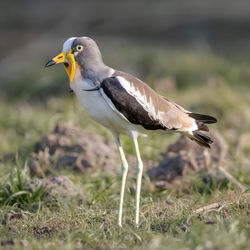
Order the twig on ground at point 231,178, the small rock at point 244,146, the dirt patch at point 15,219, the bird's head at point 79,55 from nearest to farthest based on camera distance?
the bird's head at point 79,55 < the dirt patch at point 15,219 < the twig on ground at point 231,178 < the small rock at point 244,146

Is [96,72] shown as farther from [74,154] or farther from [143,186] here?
[74,154]

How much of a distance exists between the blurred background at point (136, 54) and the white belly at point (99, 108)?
2.98 meters

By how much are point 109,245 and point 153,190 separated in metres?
2.06

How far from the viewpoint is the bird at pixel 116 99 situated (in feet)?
13.9

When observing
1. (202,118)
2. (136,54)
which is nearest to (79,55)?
(202,118)

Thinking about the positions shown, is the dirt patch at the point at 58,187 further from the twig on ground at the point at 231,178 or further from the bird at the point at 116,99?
the twig on ground at the point at 231,178

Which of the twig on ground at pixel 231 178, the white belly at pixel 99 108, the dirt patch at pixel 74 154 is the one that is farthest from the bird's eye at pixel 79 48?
the twig on ground at pixel 231 178

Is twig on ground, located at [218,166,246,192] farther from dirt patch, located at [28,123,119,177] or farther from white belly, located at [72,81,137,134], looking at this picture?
white belly, located at [72,81,137,134]

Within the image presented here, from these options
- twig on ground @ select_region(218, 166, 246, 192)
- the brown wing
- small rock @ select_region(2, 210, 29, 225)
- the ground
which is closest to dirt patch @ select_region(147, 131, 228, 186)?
the ground

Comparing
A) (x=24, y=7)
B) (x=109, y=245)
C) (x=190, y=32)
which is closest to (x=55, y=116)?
(x=109, y=245)

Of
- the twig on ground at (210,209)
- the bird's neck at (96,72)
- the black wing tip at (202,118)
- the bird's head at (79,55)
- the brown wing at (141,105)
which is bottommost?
the twig on ground at (210,209)

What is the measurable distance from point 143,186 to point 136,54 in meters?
5.74

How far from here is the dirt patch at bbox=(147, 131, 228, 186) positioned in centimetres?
588

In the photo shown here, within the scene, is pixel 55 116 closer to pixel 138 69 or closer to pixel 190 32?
pixel 138 69
